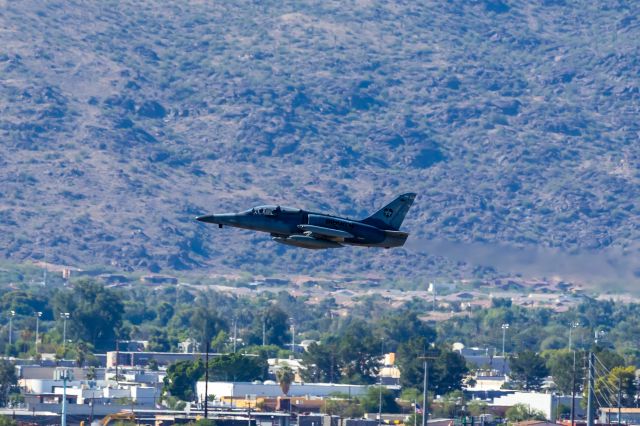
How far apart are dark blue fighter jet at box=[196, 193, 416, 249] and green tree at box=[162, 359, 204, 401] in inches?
3786

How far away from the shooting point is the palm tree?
607 ft

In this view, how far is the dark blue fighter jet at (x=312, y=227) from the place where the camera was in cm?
8812

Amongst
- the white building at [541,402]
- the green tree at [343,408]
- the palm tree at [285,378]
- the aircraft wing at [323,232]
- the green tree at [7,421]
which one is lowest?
the green tree at [7,421]

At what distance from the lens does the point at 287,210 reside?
8912 centimetres

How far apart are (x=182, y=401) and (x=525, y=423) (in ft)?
135

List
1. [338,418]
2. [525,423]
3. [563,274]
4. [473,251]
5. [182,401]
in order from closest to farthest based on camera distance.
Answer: [473,251]
[563,274]
[525,423]
[338,418]
[182,401]

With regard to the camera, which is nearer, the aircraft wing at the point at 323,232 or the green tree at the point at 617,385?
the aircraft wing at the point at 323,232

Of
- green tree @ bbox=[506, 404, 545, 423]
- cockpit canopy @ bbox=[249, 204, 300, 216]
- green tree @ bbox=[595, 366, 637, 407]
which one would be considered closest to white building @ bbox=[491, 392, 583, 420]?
green tree @ bbox=[506, 404, 545, 423]

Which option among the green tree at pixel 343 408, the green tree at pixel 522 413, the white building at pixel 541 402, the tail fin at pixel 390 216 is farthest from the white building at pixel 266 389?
the tail fin at pixel 390 216

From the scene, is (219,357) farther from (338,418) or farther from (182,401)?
(338,418)

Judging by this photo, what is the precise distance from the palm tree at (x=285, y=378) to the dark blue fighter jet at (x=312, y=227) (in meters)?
94.8

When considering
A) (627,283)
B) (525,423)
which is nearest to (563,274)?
(627,283)

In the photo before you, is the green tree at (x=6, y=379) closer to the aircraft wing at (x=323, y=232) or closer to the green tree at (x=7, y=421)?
A: the green tree at (x=7, y=421)

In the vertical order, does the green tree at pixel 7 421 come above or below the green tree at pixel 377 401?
below
